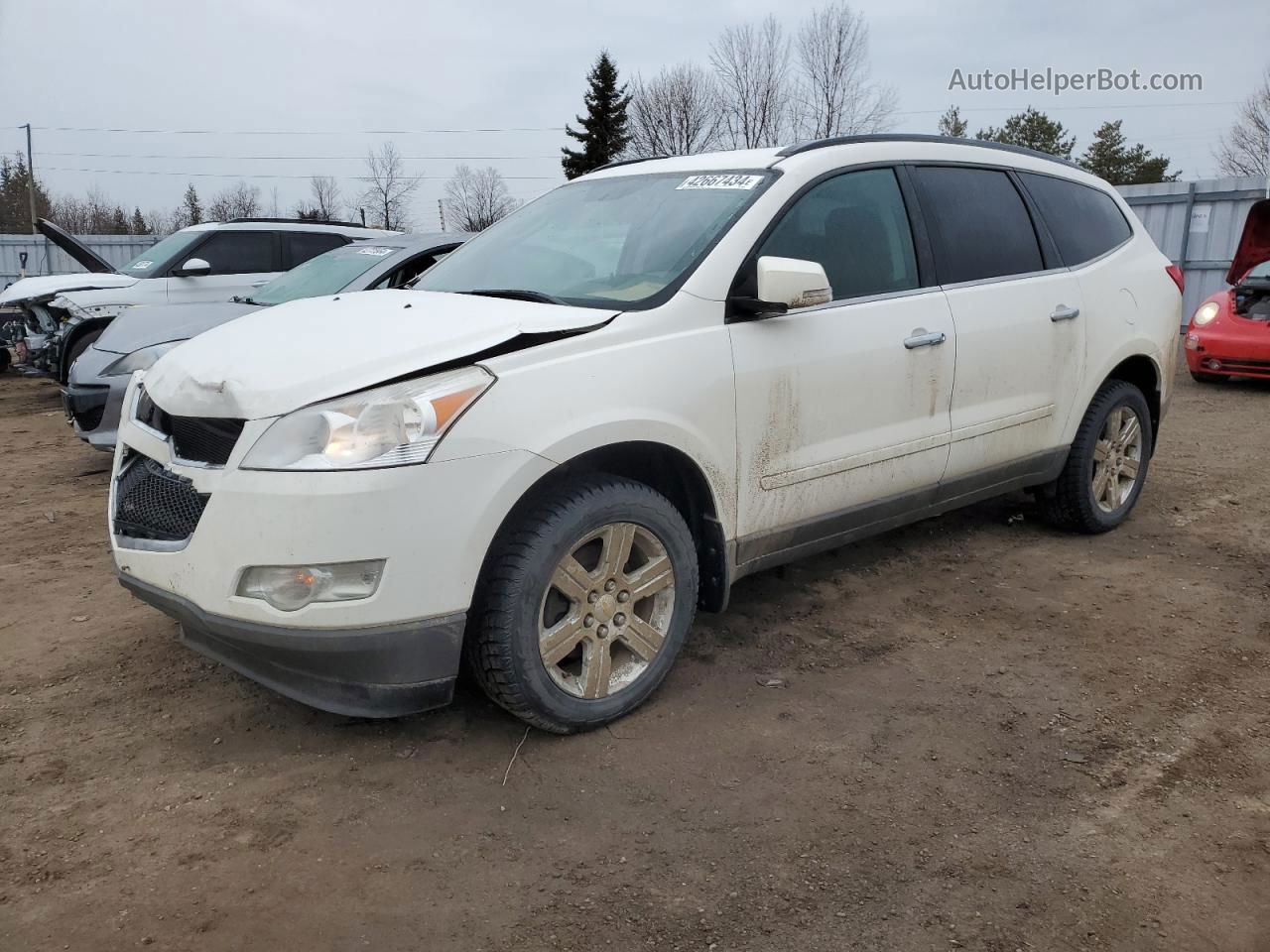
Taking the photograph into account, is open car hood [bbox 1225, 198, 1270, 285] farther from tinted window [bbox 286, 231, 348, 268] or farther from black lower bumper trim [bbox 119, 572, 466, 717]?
black lower bumper trim [bbox 119, 572, 466, 717]

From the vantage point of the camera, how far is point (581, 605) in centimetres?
304

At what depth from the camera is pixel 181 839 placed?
2625 millimetres

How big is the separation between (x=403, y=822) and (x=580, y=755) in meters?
0.57

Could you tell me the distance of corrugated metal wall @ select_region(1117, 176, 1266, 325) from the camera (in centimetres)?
1466

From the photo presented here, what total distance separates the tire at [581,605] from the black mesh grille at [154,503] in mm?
855

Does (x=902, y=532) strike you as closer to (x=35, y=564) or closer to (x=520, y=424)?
(x=520, y=424)

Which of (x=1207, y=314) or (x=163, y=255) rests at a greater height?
(x=163, y=255)

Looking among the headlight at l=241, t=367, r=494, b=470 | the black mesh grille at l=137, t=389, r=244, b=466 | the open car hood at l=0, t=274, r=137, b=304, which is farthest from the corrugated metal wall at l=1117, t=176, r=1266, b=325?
the black mesh grille at l=137, t=389, r=244, b=466

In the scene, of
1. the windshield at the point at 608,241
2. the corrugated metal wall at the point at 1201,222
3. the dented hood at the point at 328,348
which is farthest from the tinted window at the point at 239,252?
the corrugated metal wall at the point at 1201,222

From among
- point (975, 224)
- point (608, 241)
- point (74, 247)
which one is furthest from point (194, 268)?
point (975, 224)

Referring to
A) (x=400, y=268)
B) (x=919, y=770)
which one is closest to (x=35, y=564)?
(x=400, y=268)

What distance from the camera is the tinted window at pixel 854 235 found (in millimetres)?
3629

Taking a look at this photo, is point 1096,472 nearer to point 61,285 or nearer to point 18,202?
point 61,285

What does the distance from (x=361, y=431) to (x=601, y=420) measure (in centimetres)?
69
